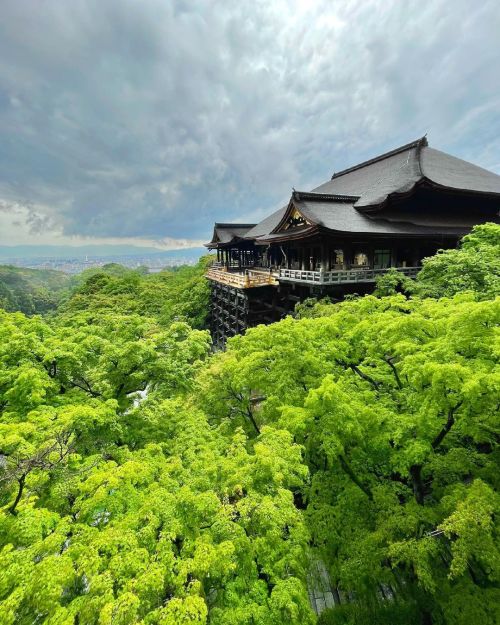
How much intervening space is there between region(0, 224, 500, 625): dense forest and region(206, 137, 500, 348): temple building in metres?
8.82

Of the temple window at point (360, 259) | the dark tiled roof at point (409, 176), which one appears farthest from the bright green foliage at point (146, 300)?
the dark tiled roof at point (409, 176)

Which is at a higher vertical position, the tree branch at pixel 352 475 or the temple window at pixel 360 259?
the temple window at pixel 360 259

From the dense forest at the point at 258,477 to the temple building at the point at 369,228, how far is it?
28.9 ft

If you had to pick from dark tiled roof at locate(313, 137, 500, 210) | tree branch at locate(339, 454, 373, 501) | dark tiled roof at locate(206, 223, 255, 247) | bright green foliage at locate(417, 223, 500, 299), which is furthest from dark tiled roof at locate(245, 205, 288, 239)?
tree branch at locate(339, 454, 373, 501)

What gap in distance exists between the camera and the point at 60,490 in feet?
16.8

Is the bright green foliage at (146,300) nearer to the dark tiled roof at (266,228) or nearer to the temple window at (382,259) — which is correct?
the dark tiled roof at (266,228)

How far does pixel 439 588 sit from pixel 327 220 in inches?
685

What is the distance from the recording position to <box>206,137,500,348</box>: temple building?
18.8 metres

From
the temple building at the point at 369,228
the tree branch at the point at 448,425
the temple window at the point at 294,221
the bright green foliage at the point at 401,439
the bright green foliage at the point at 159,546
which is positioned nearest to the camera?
the bright green foliage at the point at 159,546

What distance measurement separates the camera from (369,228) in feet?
62.2

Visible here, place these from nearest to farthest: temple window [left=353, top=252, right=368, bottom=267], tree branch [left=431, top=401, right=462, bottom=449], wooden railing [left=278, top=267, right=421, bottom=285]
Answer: tree branch [left=431, top=401, right=462, bottom=449]
wooden railing [left=278, top=267, right=421, bottom=285]
temple window [left=353, top=252, right=368, bottom=267]

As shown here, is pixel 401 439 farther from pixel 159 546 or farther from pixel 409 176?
pixel 409 176

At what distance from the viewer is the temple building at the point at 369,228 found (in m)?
18.8

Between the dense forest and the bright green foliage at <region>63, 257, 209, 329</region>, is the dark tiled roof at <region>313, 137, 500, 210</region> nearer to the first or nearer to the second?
the dense forest
